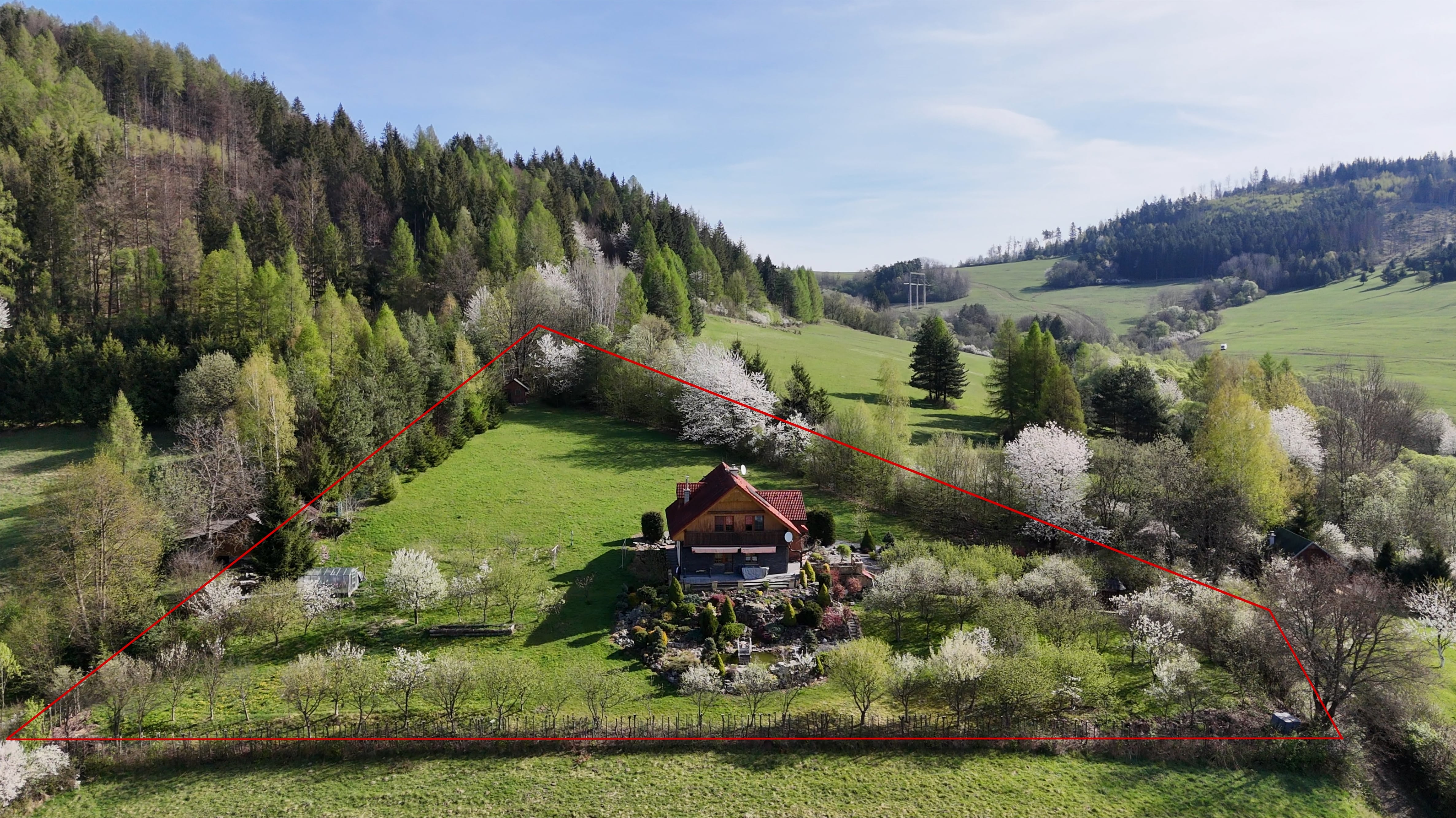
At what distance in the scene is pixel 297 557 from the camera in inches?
1524

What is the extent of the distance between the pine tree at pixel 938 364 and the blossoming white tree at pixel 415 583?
190 feet

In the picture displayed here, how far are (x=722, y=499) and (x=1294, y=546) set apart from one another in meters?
37.7

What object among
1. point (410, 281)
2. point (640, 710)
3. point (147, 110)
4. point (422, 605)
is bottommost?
point (640, 710)

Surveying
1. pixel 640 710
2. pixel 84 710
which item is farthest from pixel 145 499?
pixel 640 710

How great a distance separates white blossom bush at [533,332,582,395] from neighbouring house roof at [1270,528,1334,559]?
57.5m

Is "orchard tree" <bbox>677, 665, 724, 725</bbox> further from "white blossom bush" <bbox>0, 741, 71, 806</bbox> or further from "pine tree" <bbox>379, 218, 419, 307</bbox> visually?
"pine tree" <bbox>379, 218, 419, 307</bbox>

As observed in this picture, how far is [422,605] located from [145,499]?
15.1 metres

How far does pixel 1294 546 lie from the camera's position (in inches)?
1932

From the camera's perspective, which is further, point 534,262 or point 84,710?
point 534,262

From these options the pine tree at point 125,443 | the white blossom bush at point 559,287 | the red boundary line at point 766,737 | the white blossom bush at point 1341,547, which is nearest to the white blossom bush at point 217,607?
the red boundary line at point 766,737

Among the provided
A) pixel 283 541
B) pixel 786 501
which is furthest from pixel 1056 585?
pixel 283 541

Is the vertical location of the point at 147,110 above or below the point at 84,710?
above

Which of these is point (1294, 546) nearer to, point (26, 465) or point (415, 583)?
point (415, 583)

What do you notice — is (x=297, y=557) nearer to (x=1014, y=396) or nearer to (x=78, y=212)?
(x=78, y=212)
